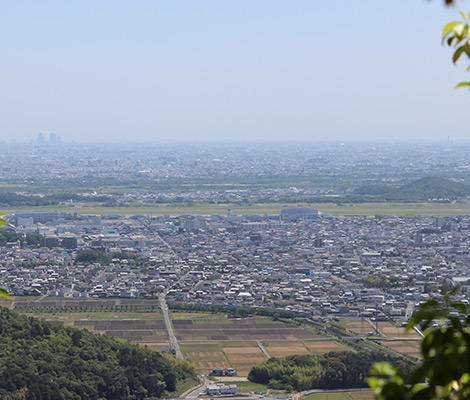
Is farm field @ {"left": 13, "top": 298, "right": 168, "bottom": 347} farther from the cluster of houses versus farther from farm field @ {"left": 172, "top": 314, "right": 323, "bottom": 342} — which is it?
the cluster of houses

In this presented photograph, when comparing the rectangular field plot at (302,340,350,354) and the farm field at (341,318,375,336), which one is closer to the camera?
the rectangular field plot at (302,340,350,354)

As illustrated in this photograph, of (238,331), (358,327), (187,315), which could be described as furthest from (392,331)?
(187,315)

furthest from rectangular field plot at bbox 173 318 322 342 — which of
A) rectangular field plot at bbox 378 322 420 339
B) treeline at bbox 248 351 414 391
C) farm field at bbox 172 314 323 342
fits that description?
treeline at bbox 248 351 414 391

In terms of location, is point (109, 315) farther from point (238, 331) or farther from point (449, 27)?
point (449, 27)

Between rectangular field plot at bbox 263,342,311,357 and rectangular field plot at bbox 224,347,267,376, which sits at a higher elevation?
rectangular field plot at bbox 263,342,311,357

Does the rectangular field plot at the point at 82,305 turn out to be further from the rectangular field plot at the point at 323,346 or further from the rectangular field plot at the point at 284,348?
the rectangular field plot at the point at 323,346

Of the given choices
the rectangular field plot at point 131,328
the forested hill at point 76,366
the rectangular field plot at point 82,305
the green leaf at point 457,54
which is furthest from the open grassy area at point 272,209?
the green leaf at point 457,54
